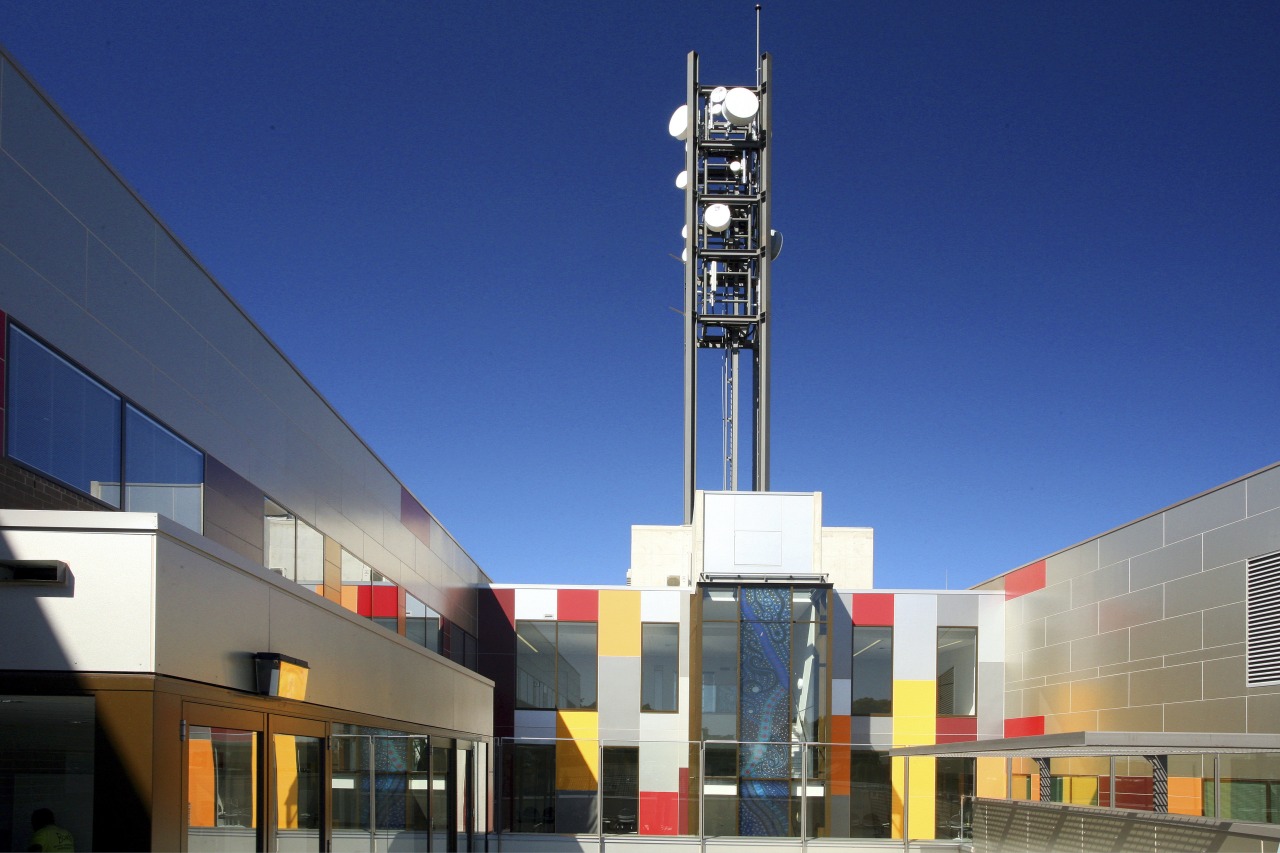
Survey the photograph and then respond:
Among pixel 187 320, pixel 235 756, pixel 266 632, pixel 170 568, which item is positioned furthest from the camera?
pixel 187 320

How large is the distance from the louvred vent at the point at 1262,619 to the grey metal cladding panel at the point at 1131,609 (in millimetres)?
2713

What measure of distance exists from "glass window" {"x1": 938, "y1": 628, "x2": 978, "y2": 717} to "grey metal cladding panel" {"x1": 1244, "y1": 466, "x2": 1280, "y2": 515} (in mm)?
12265

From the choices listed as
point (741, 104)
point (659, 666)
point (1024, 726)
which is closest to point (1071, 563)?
point (1024, 726)

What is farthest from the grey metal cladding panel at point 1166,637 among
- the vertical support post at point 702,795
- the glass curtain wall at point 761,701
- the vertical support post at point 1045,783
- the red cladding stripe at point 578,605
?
the red cladding stripe at point 578,605

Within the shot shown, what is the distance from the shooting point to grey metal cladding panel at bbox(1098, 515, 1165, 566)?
20.6 m

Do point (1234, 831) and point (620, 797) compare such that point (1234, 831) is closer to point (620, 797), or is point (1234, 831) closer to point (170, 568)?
point (170, 568)

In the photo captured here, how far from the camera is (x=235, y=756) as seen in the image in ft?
28.5

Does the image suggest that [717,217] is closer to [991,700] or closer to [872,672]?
[872,672]

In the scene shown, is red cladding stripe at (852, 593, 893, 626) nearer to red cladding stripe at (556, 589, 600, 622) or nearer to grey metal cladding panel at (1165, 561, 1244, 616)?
red cladding stripe at (556, 589, 600, 622)

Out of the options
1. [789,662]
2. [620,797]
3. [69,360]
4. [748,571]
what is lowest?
[620,797]

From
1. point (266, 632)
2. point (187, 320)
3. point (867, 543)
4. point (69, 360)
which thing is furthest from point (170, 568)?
point (867, 543)

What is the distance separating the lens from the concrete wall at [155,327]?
9.82 metres

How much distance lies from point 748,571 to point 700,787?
4349mm

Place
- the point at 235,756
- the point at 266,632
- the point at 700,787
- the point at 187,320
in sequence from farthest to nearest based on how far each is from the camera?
the point at 700,787
the point at 187,320
the point at 266,632
the point at 235,756
